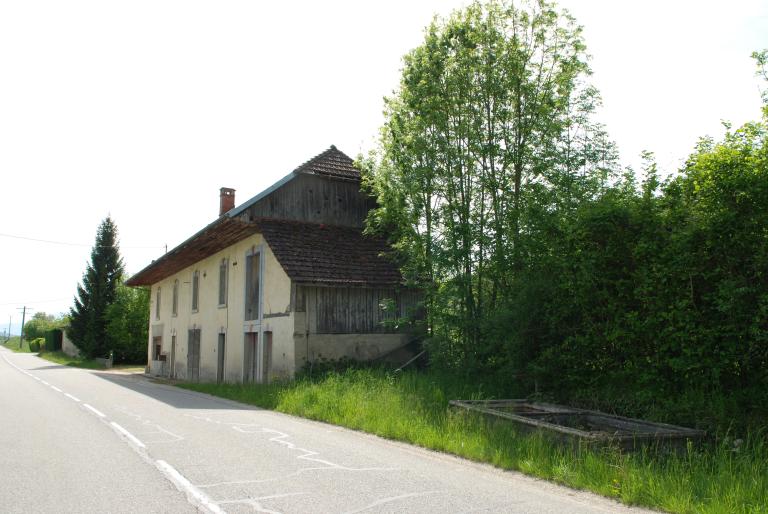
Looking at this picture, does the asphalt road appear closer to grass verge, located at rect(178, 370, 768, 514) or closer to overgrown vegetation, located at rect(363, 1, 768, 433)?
grass verge, located at rect(178, 370, 768, 514)

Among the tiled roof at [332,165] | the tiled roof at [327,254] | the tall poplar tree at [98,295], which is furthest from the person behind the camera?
the tall poplar tree at [98,295]

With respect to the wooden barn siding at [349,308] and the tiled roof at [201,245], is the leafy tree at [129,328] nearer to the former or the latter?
the tiled roof at [201,245]

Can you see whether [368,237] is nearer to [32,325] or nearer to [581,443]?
[581,443]

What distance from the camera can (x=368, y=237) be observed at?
21.5 m

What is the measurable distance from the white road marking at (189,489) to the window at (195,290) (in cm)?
2047

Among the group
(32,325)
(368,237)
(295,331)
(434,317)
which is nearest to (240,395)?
(295,331)

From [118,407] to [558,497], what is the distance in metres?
11.3

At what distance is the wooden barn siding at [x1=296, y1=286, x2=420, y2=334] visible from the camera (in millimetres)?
18391

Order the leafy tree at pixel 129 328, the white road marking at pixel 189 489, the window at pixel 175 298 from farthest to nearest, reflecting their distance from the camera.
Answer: the leafy tree at pixel 129 328
the window at pixel 175 298
the white road marking at pixel 189 489

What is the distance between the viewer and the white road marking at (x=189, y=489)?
18.6 ft

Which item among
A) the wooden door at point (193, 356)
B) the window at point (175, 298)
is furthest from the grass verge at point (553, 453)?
the window at point (175, 298)

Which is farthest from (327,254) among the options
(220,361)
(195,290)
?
(195,290)

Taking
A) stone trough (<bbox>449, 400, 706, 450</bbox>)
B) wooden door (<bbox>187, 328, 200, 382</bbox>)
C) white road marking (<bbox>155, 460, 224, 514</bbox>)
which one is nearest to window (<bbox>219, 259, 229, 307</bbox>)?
wooden door (<bbox>187, 328, 200, 382</bbox>)

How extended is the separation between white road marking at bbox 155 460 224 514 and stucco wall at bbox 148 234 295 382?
1045 centimetres
